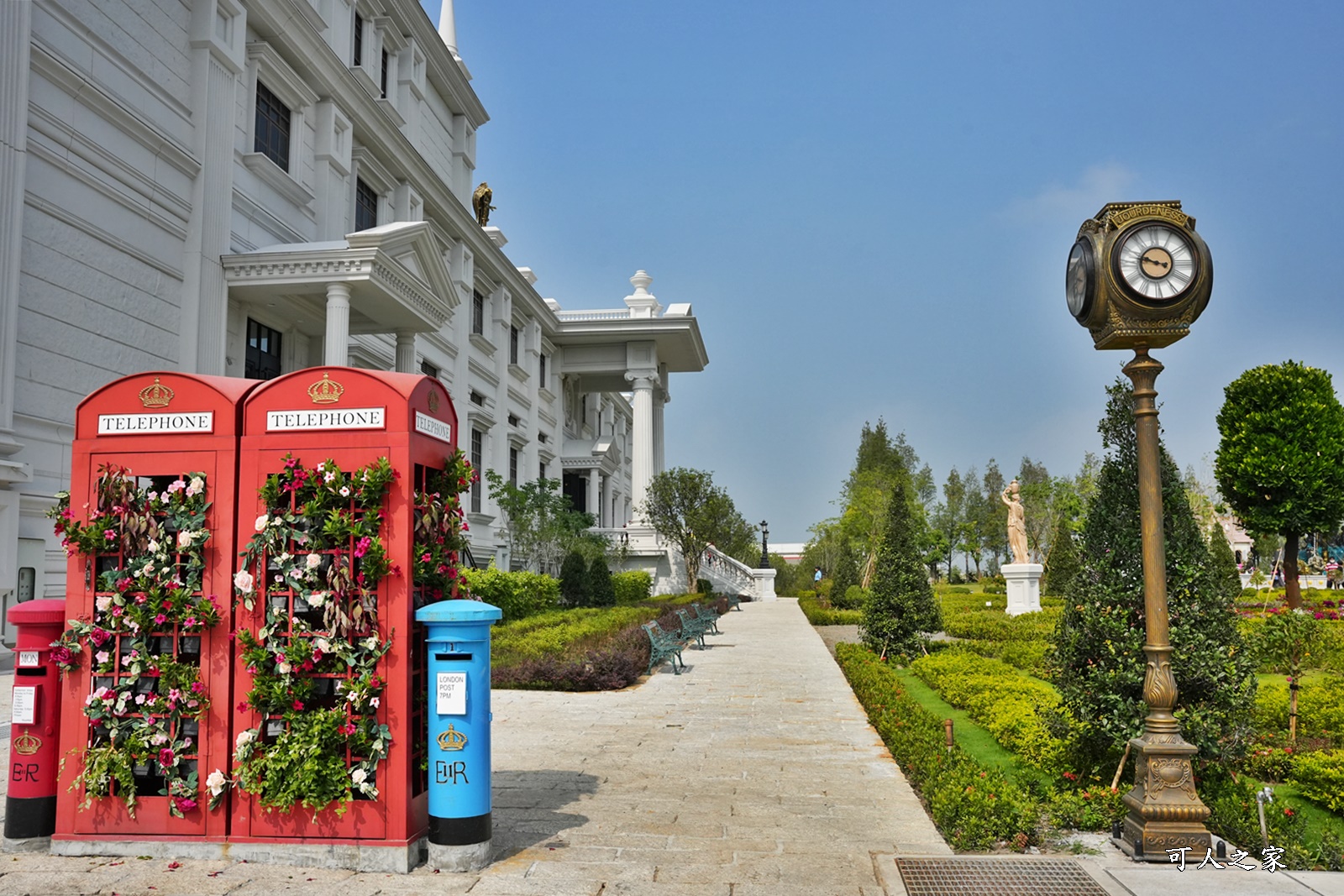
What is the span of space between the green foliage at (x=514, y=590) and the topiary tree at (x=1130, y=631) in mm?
13725

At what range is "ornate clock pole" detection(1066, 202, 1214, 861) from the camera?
570 centimetres

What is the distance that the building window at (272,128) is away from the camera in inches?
734

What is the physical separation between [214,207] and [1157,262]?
1558cm

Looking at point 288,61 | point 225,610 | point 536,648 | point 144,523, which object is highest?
point 288,61

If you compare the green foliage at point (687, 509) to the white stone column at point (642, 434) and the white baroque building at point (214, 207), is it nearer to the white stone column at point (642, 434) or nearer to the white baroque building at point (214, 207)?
the white stone column at point (642, 434)

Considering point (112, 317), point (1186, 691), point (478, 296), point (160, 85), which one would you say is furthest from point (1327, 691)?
point (478, 296)

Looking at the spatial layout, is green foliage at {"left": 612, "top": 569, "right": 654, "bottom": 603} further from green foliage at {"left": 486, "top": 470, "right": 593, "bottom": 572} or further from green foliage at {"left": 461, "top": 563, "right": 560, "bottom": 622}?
green foliage at {"left": 461, "top": 563, "right": 560, "bottom": 622}

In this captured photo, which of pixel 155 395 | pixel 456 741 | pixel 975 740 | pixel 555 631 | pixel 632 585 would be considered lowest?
pixel 975 740

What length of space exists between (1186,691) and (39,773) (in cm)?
714

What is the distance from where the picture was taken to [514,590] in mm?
22016

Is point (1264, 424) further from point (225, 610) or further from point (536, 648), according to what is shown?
point (225, 610)

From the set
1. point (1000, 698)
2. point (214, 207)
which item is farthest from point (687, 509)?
point (1000, 698)

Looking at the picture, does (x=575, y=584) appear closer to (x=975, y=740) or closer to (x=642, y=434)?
(x=642, y=434)

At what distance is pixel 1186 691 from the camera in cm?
635
